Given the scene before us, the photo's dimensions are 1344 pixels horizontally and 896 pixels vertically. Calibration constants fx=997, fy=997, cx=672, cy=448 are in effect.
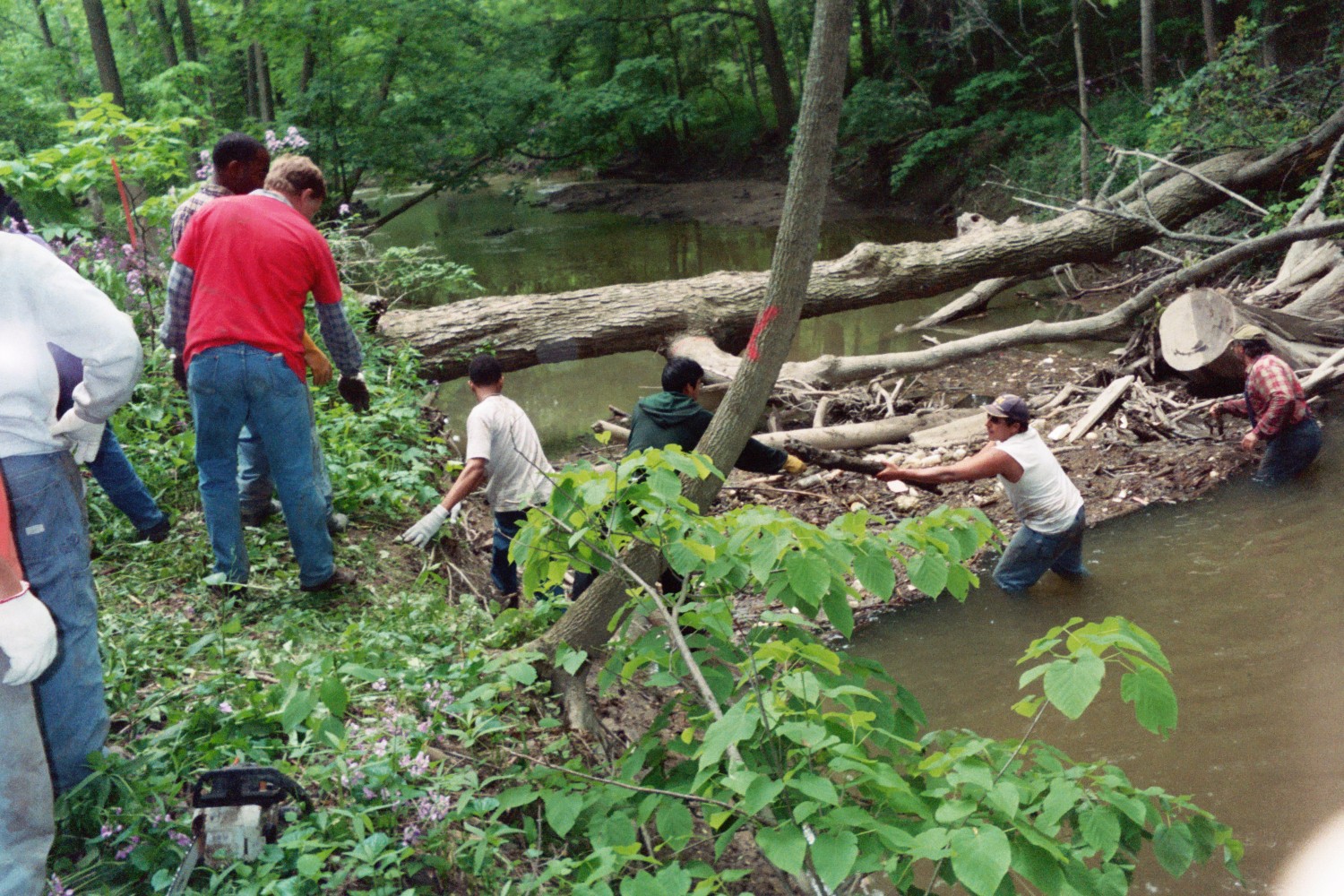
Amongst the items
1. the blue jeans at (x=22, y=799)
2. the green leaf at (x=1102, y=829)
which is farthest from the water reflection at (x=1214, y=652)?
the blue jeans at (x=22, y=799)

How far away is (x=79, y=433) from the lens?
307 centimetres

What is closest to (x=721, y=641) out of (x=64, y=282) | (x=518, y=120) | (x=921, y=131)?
(x=64, y=282)

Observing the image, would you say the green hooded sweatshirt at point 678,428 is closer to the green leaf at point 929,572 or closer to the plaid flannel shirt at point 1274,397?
the green leaf at point 929,572

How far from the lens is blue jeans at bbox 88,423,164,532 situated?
15.5 feet

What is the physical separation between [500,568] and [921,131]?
63.8 feet

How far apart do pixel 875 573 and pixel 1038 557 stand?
12.5 ft

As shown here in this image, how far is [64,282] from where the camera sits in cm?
292

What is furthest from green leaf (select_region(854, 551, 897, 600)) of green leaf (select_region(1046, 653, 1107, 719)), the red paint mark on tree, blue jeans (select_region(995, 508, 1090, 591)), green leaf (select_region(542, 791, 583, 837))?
blue jeans (select_region(995, 508, 1090, 591))

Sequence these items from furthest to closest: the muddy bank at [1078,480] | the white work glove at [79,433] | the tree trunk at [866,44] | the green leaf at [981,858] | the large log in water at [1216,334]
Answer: the tree trunk at [866,44] → the large log in water at [1216,334] → the muddy bank at [1078,480] → the white work glove at [79,433] → the green leaf at [981,858]

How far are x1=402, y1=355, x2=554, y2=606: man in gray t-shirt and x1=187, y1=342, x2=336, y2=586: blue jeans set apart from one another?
0.60 metres

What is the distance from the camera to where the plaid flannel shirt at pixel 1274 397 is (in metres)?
6.84

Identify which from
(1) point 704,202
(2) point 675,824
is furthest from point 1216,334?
(1) point 704,202

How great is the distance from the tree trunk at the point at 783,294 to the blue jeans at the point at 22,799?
179cm

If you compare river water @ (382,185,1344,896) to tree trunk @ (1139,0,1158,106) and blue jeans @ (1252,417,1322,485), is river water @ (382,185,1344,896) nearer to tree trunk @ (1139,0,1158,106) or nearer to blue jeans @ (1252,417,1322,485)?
blue jeans @ (1252,417,1322,485)
